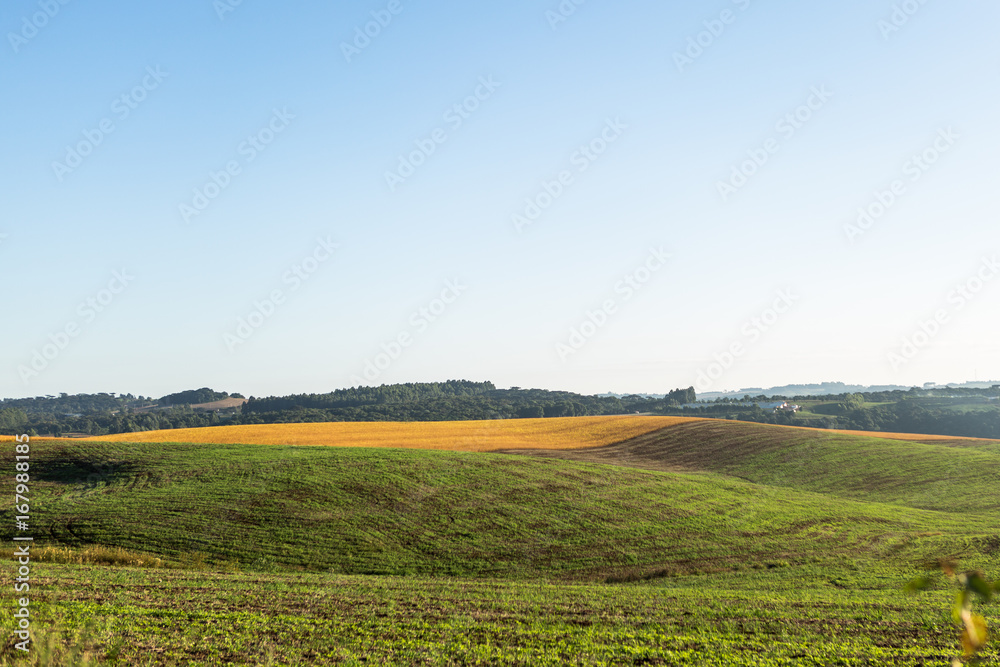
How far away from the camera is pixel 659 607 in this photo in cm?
1888

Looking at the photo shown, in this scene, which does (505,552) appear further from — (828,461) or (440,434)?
(828,461)

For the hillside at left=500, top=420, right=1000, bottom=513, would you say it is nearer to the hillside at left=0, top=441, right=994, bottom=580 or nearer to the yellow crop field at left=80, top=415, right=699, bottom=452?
the yellow crop field at left=80, top=415, right=699, bottom=452

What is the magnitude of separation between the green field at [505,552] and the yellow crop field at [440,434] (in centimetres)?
755

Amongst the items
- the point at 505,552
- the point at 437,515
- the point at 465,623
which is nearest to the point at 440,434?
the point at 437,515

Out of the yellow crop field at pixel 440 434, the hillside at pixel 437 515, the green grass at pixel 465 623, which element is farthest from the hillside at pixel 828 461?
the green grass at pixel 465 623

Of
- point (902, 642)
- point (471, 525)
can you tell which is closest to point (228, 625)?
point (902, 642)

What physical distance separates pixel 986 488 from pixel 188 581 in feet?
186

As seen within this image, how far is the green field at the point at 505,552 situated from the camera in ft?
46.2

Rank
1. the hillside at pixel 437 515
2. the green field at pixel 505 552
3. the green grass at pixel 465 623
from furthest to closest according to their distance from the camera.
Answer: the hillside at pixel 437 515 → the green field at pixel 505 552 → the green grass at pixel 465 623

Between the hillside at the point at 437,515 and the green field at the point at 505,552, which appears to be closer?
the green field at the point at 505,552

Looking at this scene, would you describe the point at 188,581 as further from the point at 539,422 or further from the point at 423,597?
the point at 539,422

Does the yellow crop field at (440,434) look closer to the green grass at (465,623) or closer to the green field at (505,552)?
the green field at (505,552)

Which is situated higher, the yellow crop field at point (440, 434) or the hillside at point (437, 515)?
the yellow crop field at point (440, 434)

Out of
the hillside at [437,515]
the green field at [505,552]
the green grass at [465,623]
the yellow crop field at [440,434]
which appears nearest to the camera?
the green grass at [465,623]
